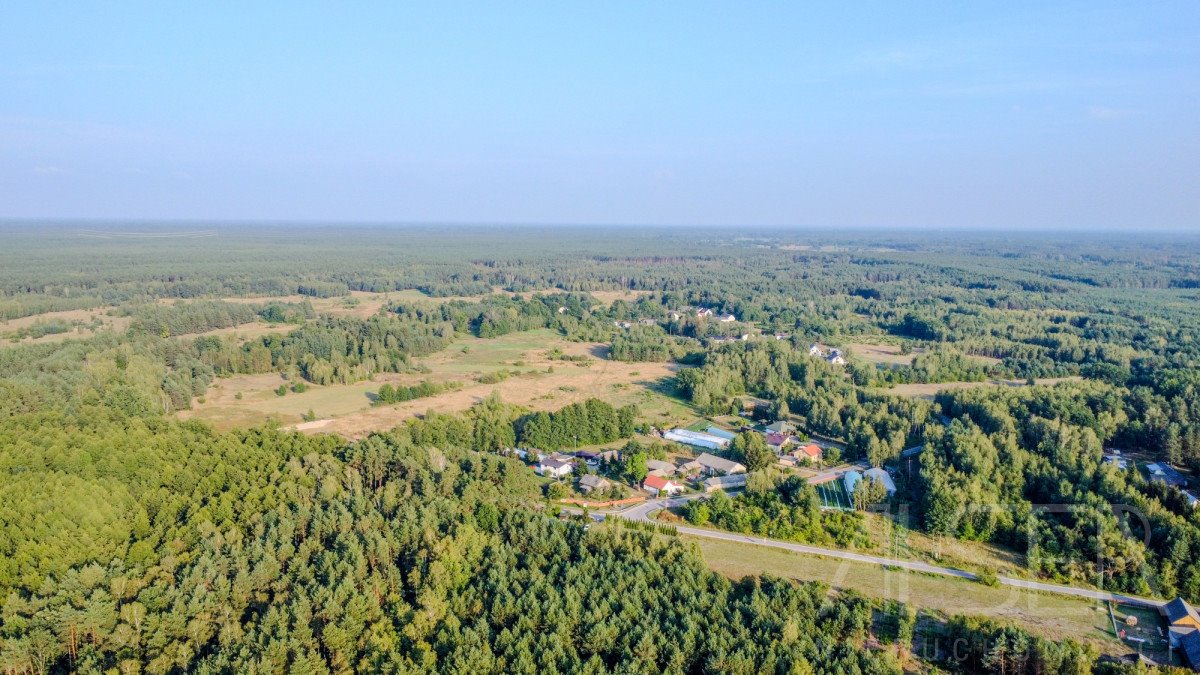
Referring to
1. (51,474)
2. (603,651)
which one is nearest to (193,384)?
(51,474)

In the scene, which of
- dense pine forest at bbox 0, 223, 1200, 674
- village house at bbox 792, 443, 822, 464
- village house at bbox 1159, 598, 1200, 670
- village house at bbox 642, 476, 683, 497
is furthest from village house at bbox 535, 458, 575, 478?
village house at bbox 1159, 598, 1200, 670

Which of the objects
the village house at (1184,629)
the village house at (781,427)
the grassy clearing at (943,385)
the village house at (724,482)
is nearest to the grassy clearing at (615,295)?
A: the grassy clearing at (943,385)

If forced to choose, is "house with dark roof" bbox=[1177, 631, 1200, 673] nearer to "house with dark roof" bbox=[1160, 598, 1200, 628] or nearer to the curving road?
"house with dark roof" bbox=[1160, 598, 1200, 628]

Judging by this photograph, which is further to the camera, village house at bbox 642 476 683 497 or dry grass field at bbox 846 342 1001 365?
dry grass field at bbox 846 342 1001 365

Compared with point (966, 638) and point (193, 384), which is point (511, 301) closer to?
point (193, 384)

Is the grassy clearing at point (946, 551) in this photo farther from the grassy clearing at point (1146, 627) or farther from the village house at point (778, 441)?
the village house at point (778, 441)

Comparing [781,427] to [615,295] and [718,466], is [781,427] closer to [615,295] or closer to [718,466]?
[718,466]

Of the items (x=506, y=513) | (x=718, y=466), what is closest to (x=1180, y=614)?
(x=718, y=466)
